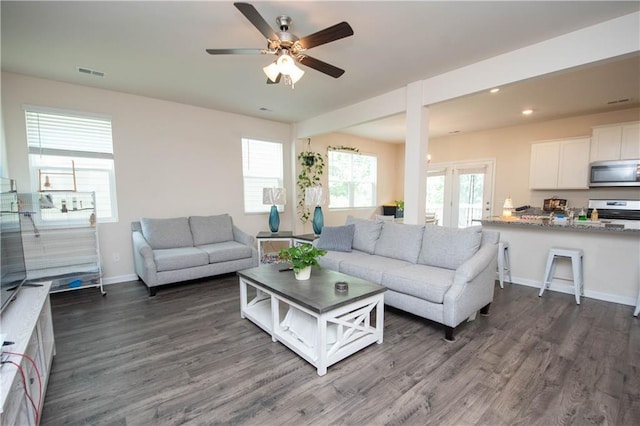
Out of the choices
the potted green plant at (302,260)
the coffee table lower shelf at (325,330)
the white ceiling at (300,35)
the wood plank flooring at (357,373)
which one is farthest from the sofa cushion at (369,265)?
the white ceiling at (300,35)

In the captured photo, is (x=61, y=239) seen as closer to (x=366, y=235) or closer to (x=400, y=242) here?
(x=366, y=235)

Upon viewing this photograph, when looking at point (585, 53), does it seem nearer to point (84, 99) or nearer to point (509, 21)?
point (509, 21)

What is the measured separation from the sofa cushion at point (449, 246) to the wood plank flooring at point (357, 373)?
62 cm

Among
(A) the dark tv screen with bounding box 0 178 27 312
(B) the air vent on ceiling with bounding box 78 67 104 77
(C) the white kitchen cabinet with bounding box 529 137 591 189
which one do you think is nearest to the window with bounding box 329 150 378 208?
(C) the white kitchen cabinet with bounding box 529 137 591 189

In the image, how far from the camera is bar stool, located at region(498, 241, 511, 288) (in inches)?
149

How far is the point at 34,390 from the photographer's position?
157 centimetres

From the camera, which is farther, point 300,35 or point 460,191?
point 460,191

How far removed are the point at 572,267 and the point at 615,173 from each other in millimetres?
2379

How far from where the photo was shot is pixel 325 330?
200 centimetres

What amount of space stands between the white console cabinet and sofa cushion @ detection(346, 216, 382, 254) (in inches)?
120

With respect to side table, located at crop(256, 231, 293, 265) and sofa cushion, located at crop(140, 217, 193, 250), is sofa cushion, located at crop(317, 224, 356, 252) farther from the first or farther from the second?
sofa cushion, located at crop(140, 217, 193, 250)

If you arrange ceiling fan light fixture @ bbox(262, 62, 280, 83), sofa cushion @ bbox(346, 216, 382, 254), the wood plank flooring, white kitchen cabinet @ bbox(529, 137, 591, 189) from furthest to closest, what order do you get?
white kitchen cabinet @ bbox(529, 137, 591, 189)
sofa cushion @ bbox(346, 216, 382, 254)
ceiling fan light fixture @ bbox(262, 62, 280, 83)
the wood plank flooring

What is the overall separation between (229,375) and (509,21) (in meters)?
3.52

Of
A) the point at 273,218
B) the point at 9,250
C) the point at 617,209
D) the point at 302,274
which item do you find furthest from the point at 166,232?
the point at 617,209
